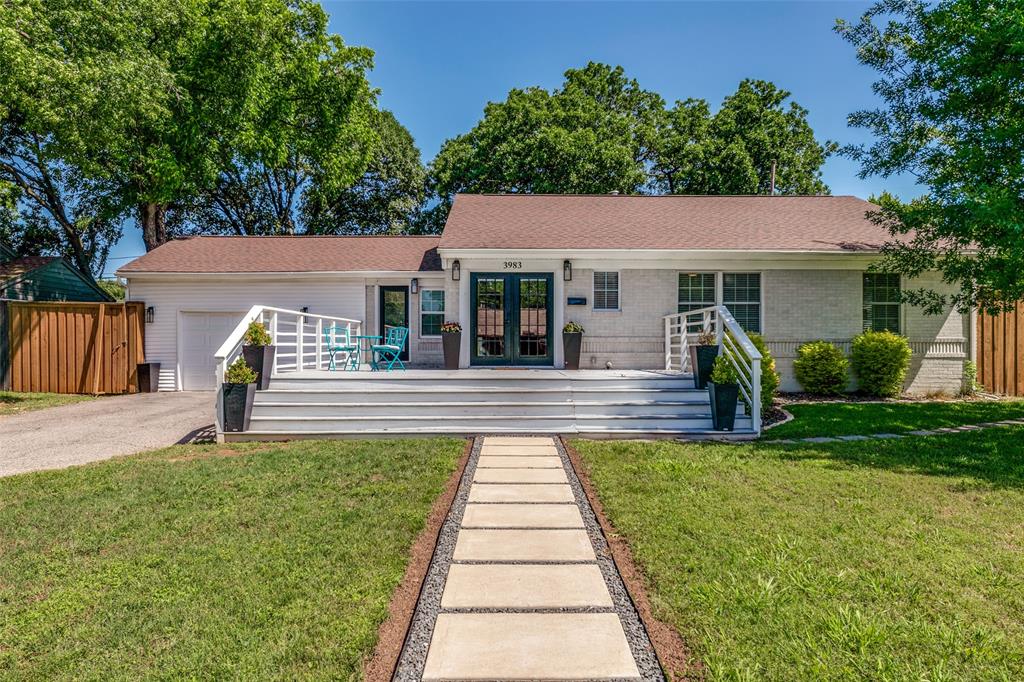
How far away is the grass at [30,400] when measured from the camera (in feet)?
32.0

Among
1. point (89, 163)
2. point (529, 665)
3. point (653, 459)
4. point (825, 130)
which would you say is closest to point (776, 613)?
point (529, 665)

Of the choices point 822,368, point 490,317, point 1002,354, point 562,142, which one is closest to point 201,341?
point 490,317

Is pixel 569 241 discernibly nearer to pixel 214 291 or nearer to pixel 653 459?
pixel 653 459

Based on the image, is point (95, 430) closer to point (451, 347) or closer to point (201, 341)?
point (201, 341)

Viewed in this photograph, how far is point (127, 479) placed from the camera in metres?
4.93

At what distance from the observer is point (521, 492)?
4598 mm

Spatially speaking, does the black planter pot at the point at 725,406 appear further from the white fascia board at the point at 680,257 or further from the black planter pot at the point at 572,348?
the white fascia board at the point at 680,257

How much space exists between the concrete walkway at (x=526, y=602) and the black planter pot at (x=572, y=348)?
5735 millimetres

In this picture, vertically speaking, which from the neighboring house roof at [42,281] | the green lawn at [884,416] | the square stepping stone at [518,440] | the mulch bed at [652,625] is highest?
the neighboring house roof at [42,281]

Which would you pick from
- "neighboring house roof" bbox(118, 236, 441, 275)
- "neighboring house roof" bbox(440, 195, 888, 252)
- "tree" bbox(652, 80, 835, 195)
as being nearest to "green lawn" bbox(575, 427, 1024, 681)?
"neighboring house roof" bbox(440, 195, 888, 252)

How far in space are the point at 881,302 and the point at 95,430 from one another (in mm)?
15002

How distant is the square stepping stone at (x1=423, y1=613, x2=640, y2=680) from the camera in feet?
7.18

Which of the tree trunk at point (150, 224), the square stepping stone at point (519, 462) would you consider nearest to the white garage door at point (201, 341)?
the tree trunk at point (150, 224)

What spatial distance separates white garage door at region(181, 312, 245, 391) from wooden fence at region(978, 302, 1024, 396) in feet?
57.5
